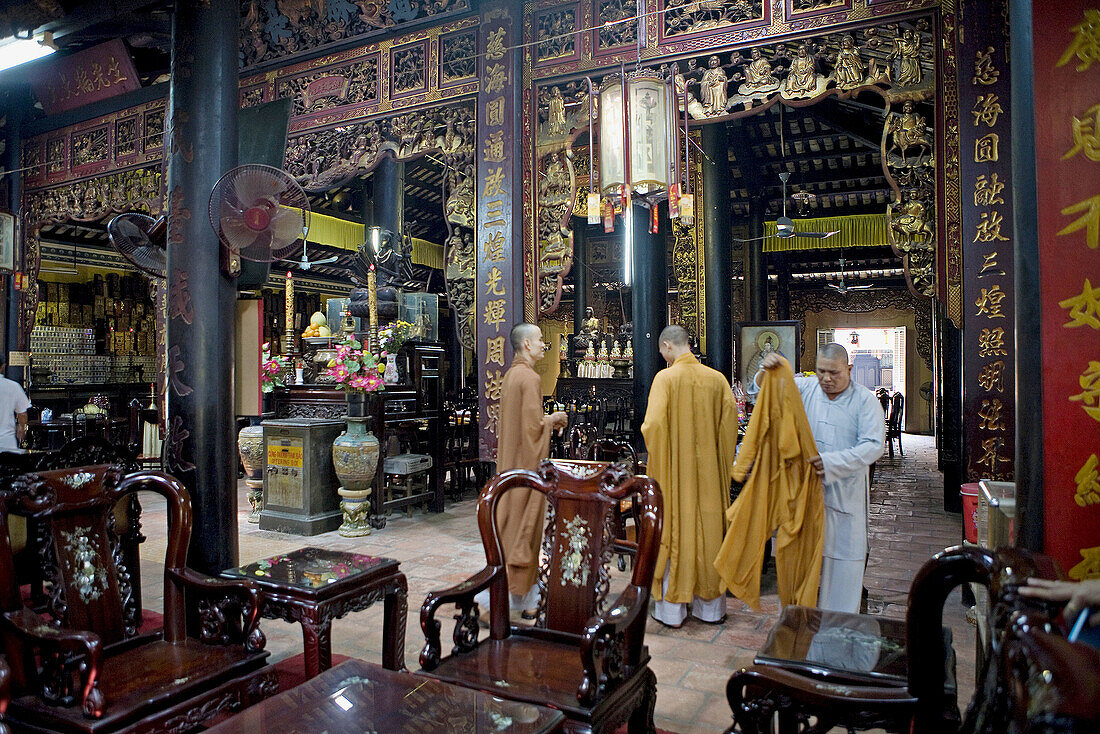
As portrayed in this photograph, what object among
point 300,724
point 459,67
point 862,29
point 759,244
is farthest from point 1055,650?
point 759,244

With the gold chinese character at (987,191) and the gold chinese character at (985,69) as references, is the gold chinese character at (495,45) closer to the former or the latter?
the gold chinese character at (985,69)

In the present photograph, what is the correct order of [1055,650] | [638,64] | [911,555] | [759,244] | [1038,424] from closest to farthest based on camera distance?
1. [1055,650]
2. [1038,424]
3. [638,64]
4. [911,555]
5. [759,244]

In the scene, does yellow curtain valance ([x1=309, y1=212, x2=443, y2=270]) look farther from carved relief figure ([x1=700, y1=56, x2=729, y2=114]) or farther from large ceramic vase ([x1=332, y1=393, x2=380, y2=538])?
carved relief figure ([x1=700, y1=56, x2=729, y2=114])

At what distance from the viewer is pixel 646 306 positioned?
25.5ft

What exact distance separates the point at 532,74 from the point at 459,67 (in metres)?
0.64

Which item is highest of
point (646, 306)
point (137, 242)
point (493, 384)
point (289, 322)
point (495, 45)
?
point (495, 45)

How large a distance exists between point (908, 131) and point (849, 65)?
0.53 m

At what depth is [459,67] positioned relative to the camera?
5.09 meters

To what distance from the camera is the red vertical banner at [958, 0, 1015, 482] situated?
356 cm

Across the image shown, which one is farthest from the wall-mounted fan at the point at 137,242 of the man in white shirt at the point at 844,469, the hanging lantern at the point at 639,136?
the man in white shirt at the point at 844,469

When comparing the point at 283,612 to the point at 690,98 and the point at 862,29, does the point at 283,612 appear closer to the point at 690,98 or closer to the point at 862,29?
the point at 690,98

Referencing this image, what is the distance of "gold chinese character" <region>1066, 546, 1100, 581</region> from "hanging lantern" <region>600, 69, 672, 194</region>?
2836mm

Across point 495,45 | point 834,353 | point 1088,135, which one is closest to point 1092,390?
point 1088,135

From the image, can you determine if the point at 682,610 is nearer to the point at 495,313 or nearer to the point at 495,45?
the point at 495,313
